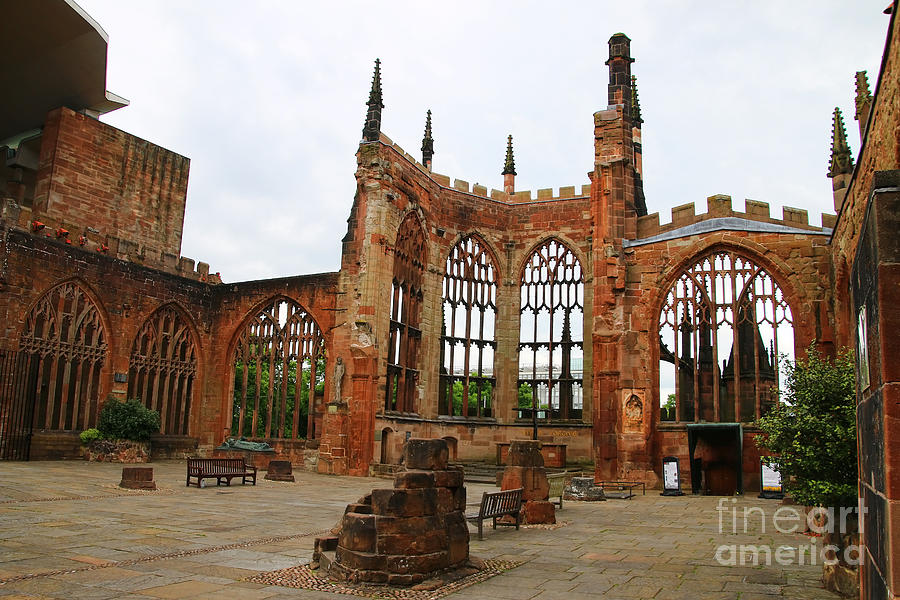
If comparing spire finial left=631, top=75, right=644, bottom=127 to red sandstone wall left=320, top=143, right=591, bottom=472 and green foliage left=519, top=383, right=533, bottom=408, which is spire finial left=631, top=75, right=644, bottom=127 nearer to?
red sandstone wall left=320, top=143, right=591, bottom=472

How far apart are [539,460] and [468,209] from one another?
16.0 metres

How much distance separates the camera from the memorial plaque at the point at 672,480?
17.7m

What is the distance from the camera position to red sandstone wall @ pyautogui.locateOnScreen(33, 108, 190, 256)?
26219 mm

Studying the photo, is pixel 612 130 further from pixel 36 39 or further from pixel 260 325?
pixel 36 39

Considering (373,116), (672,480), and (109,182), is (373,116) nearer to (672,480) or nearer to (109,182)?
(109,182)

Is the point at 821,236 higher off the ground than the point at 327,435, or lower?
higher

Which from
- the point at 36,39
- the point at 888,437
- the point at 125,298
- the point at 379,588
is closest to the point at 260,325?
the point at 125,298

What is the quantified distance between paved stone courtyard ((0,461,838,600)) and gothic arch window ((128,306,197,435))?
30.7 feet

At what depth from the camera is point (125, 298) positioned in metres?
23.3

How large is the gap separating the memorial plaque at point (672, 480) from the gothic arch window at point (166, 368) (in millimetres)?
16330

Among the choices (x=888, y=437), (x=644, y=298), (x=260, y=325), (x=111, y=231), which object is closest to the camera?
(x=888, y=437)

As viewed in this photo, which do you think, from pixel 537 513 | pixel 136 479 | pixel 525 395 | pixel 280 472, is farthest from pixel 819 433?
pixel 525 395

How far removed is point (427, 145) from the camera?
2792 centimetres

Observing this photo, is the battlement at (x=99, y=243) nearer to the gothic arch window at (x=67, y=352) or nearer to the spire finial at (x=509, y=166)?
the gothic arch window at (x=67, y=352)
